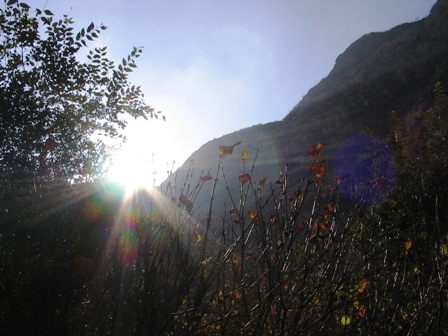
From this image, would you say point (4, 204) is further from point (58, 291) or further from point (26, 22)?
point (26, 22)

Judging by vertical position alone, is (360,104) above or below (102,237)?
above

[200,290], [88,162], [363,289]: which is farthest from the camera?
[88,162]

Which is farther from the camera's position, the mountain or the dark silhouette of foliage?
the mountain

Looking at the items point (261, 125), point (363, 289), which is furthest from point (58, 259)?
point (261, 125)

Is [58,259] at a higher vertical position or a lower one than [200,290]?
higher

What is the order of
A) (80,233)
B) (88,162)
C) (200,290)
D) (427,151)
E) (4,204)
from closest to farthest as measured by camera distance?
(200,290)
(4,204)
(80,233)
(88,162)
(427,151)

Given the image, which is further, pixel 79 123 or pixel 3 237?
pixel 79 123

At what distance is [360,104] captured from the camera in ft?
122

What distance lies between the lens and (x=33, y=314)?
3.20 metres

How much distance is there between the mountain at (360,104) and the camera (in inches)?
1226

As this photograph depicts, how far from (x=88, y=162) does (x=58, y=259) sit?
1462mm

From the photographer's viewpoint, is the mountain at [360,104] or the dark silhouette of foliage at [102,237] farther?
the mountain at [360,104]

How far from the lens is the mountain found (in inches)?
1226

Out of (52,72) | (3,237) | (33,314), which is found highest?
(52,72)
